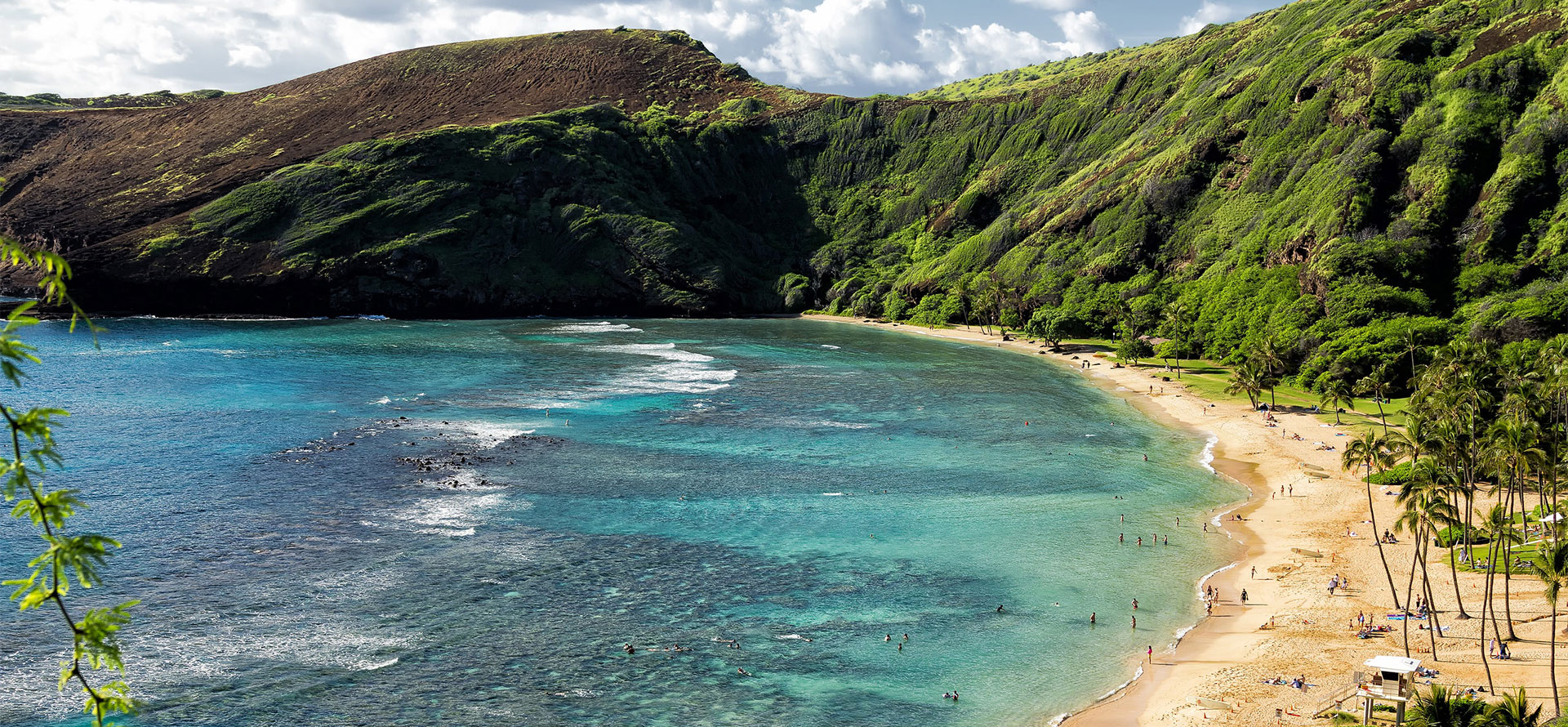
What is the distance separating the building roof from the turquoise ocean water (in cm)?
1204

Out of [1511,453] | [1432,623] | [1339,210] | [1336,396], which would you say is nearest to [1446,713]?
[1432,623]

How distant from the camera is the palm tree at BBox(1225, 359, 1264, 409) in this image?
353ft

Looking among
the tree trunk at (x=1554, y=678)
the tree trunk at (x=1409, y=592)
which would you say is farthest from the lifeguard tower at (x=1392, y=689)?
the tree trunk at (x=1554, y=678)

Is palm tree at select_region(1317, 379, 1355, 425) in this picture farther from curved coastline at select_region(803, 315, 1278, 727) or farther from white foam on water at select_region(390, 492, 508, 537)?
white foam on water at select_region(390, 492, 508, 537)

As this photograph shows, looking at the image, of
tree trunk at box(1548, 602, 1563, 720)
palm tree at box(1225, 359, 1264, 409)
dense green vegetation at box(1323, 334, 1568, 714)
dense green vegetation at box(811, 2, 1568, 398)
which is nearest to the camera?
tree trunk at box(1548, 602, 1563, 720)

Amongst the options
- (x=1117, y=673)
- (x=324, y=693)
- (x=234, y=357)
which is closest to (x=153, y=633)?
(x=324, y=693)

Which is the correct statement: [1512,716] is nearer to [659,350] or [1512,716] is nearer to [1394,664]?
[1394,664]

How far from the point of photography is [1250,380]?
10856 cm

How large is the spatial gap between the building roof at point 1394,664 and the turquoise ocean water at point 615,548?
39.5ft

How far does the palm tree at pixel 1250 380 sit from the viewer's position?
107688 millimetres

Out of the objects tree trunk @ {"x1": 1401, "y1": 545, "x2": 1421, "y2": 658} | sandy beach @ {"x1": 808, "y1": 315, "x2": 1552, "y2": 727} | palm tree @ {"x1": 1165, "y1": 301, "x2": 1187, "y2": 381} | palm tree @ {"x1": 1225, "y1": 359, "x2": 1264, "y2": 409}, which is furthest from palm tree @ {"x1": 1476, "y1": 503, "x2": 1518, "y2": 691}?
palm tree @ {"x1": 1165, "y1": 301, "x2": 1187, "y2": 381}

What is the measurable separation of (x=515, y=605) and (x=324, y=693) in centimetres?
1226

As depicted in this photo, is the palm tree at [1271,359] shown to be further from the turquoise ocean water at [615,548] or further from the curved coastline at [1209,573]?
the turquoise ocean water at [615,548]

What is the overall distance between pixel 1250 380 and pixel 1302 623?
201ft
